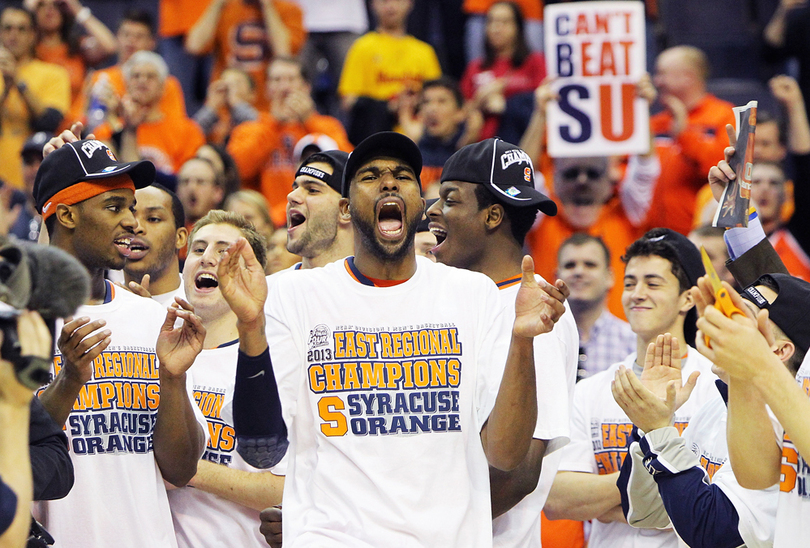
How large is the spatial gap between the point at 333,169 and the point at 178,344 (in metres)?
1.81

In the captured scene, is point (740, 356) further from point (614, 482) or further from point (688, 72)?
point (688, 72)

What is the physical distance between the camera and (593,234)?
25.5 feet

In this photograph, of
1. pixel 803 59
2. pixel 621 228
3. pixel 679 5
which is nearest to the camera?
pixel 621 228

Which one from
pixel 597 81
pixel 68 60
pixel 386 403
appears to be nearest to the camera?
pixel 386 403

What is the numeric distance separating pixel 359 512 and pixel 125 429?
1.13 meters

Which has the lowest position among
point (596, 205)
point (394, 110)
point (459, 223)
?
point (459, 223)

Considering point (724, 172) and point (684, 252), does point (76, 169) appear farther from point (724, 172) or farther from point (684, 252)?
point (684, 252)

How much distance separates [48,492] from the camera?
339 cm

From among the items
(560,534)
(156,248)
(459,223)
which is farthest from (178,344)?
(560,534)

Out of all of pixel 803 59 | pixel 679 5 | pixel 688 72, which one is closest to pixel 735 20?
pixel 679 5

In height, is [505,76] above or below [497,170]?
above

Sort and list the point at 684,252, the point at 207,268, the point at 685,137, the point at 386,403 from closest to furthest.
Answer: the point at 386,403 → the point at 207,268 → the point at 684,252 → the point at 685,137

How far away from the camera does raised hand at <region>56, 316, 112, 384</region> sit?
3.69 m

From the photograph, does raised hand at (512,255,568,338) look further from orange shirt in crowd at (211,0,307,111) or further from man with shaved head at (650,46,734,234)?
orange shirt in crowd at (211,0,307,111)
